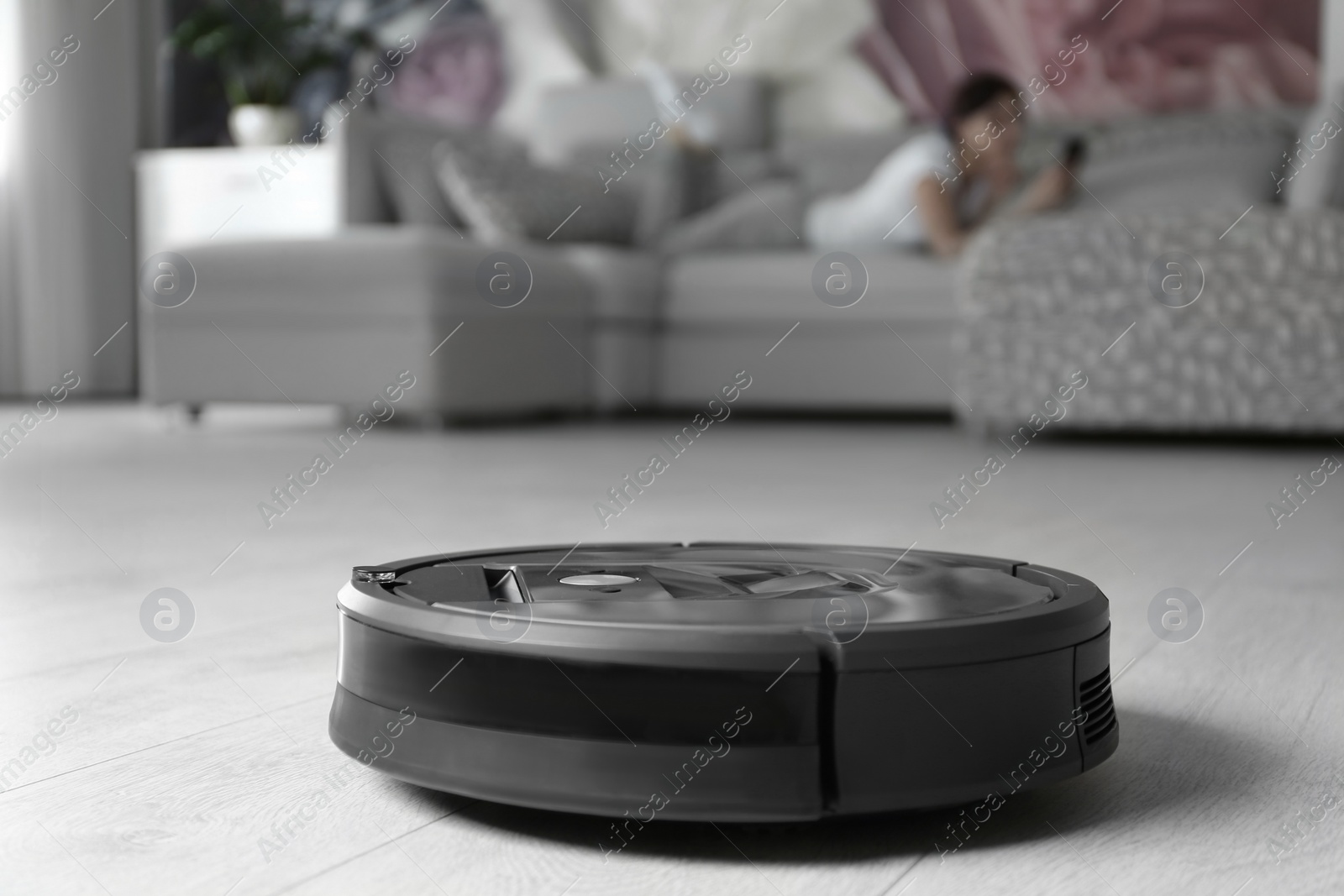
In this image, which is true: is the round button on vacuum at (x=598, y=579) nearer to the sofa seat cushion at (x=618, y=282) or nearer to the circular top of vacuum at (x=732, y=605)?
the circular top of vacuum at (x=732, y=605)

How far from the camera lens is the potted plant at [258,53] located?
4902mm

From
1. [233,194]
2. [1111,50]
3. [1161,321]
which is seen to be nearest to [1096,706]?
[1161,321]

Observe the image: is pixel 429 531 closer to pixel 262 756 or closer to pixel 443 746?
pixel 262 756

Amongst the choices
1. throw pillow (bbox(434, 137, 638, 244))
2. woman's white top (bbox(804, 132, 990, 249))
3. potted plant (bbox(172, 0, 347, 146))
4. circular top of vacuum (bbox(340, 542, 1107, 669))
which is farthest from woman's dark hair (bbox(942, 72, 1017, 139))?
circular top of vacuum (bbox(340, 542, 1107, 669))

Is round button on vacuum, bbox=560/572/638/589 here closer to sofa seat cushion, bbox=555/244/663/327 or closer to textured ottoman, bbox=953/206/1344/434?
textured ottoman, bbox=953/206/1344/434

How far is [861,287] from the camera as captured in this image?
3.62m

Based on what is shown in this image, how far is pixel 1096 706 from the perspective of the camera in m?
0.56

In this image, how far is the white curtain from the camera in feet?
15.3

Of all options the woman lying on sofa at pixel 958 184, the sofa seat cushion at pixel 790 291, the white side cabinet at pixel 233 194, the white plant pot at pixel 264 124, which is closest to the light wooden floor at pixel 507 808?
the sofa seat cushion at pixel 790 291

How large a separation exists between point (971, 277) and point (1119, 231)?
0.32m

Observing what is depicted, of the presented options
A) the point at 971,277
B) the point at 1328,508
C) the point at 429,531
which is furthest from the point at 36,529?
the point at 971,277

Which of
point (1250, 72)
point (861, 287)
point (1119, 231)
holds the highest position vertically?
point (1250, 72)

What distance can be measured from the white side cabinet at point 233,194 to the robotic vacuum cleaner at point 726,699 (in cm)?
455

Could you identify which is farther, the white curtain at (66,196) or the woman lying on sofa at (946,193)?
the white curtain at (66,196)
